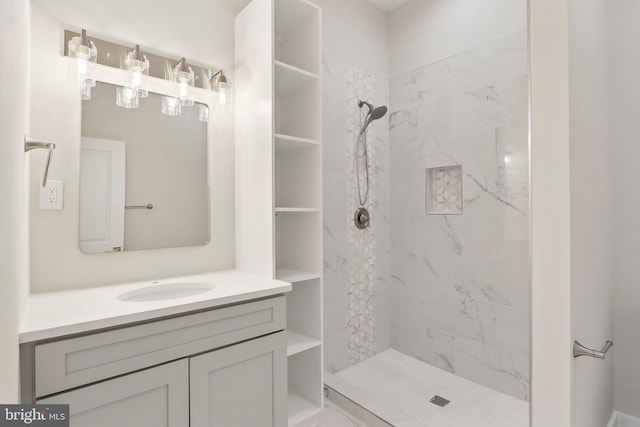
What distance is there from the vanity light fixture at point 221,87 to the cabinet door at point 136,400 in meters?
1.26

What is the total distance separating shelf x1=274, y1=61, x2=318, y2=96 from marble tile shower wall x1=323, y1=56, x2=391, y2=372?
0.41 meters

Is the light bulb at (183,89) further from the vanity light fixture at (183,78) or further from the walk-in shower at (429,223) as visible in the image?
the walk-in shower at (429,223)

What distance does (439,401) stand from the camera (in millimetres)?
2004

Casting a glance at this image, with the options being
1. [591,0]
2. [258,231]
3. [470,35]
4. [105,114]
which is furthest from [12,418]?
[470,35]

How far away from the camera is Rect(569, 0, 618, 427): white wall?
0.96 m

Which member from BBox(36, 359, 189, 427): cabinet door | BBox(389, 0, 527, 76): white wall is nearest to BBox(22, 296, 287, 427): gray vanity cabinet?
BBox(36, 359, 189, 427): cabinet door

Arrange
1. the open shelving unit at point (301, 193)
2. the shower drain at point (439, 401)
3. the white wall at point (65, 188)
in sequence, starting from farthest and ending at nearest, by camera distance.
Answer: the shower drain at point (439, 401)
the open shelving unit at point (301, 193)
the white wall at point (65, 188)

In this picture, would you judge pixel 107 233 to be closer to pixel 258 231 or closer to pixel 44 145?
pixel 44 145

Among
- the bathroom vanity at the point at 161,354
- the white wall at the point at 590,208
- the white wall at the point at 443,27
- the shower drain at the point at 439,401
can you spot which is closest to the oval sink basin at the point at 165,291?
the bathroom vanity at the point at 161,354

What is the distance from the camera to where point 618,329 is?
1841mm

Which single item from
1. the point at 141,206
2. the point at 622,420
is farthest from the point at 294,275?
the point at 622,420

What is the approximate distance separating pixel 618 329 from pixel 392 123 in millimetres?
1909

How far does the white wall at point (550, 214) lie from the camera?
0.89m

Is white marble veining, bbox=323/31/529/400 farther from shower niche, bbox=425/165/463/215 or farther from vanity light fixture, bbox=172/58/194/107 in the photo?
vanity light fixture, bbox=172/58/194/107
